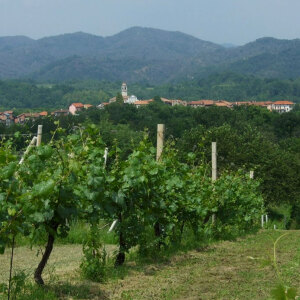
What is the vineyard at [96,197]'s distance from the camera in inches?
177

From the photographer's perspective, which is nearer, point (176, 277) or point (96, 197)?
point (96, 197)

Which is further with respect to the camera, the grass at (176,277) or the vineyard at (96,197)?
the grass at (176,277)

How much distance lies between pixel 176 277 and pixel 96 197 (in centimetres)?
148

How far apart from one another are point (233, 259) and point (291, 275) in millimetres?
1426

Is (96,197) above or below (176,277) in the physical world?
above

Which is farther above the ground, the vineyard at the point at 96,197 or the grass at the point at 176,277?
the vineyard at the point at 96,197

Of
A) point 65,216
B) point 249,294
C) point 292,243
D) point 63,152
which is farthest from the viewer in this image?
point 292,243

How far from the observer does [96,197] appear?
5473 millimetres

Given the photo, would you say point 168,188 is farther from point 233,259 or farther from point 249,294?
point 249,294

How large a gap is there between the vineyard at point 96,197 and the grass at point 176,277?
0.28 metres

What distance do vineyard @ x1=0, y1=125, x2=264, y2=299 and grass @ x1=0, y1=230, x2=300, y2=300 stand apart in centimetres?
28

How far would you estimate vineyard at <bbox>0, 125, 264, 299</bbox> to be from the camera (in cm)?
450

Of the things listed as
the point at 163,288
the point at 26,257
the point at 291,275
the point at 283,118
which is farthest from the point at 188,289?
the point at 283,118

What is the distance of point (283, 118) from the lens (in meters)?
82.0
